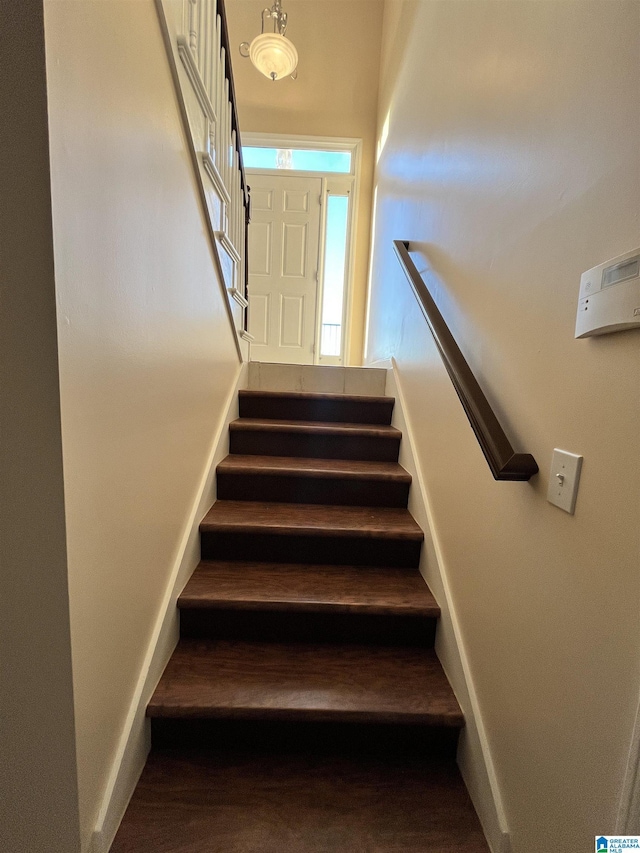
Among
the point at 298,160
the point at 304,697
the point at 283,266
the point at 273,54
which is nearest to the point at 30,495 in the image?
the point at 304,697

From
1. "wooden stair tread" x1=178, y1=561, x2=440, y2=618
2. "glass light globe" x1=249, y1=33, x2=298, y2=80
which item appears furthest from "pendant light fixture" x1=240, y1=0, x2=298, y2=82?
"wooden stair tread" x1=178, y1=561, x2=440, y2=618

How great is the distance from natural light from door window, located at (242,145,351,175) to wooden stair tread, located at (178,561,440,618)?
387 centimetres

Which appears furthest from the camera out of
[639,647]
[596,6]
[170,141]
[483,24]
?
[483,24]

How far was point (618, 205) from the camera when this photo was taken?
0.59 metres

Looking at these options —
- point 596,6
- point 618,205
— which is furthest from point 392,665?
point 596,6

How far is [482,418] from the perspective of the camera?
89 centimetres

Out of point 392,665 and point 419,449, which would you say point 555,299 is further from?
point 392,665

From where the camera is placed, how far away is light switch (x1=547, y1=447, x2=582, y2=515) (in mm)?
667

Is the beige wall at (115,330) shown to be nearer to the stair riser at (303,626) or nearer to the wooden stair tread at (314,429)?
the stair riser at (303,626)

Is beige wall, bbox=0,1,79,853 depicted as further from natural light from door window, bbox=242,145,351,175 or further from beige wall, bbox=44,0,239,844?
natural light from door window, bbox=242,145,351,175

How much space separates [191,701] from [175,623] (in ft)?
0.79

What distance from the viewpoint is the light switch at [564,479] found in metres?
0.67

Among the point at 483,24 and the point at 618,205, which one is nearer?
the point at 618,205

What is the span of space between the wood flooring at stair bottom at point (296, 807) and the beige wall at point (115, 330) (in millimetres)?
182
